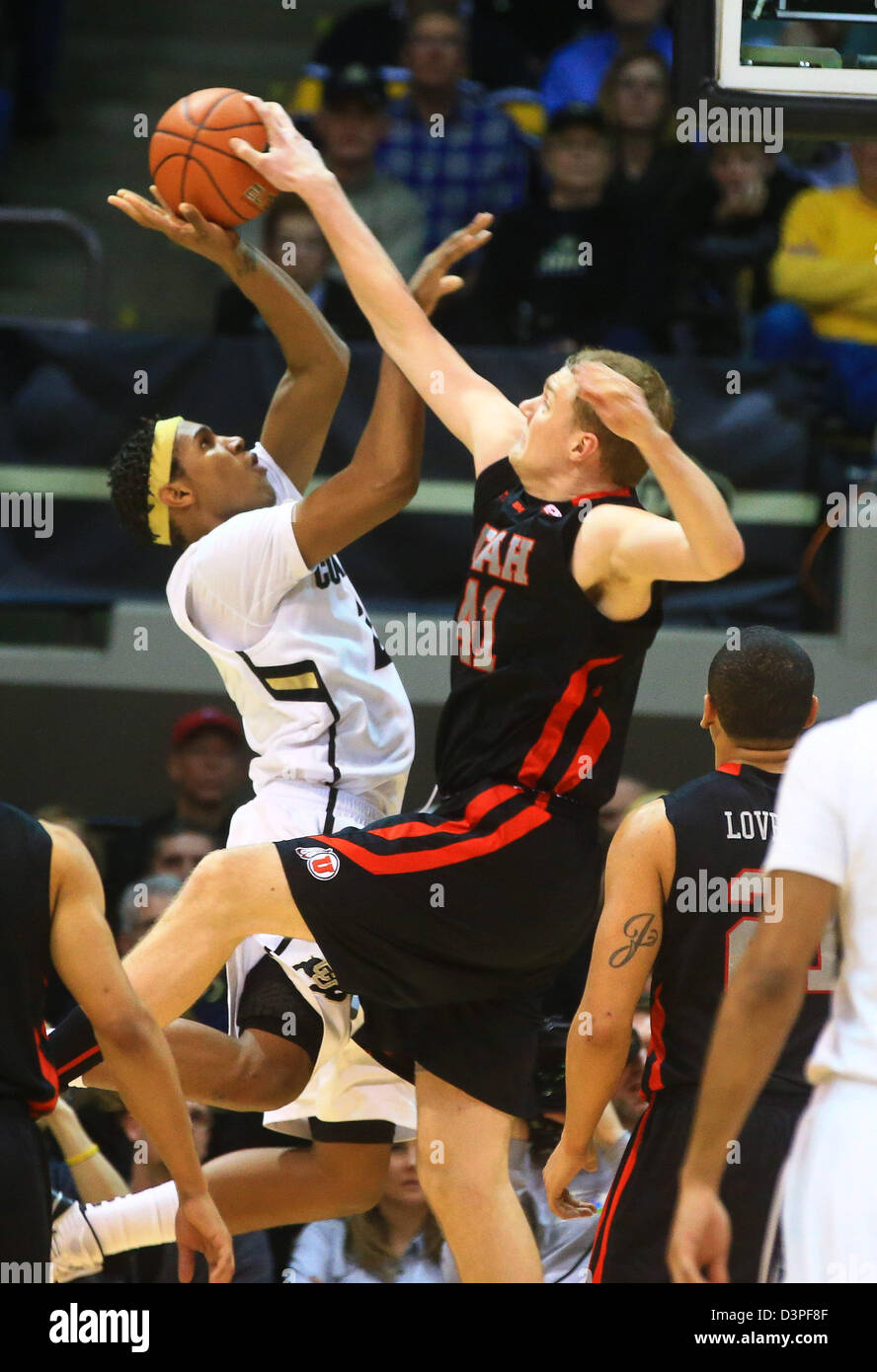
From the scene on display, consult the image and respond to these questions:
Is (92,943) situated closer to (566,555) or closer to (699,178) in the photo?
(566,555)

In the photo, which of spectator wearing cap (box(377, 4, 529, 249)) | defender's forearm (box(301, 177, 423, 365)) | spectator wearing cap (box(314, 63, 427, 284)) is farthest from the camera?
spectator wearing cap (box(377, 4, 529, 249))

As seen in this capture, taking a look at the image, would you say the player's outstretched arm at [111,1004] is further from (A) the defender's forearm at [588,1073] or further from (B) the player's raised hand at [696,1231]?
(B) the player's raised hand at [696,1231]

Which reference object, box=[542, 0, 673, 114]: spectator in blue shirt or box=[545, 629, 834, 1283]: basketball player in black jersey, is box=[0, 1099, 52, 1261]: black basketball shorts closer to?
box=[545, 629, 834, 1283]: basketball player in black jersey

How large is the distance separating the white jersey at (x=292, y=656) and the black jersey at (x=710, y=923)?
0.92 meters

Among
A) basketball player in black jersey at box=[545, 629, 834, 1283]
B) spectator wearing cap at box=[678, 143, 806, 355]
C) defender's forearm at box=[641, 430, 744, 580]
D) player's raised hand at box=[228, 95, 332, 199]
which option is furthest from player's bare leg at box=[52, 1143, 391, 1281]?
spectator wearing cap at box=[678, 143, 806, 355]

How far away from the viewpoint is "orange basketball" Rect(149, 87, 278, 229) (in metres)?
4.57

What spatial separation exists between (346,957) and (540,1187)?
1662 mm

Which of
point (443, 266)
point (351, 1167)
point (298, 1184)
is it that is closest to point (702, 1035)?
point (351, 1167)

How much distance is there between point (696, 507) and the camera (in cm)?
359

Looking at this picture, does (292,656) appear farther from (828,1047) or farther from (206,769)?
(206,769)

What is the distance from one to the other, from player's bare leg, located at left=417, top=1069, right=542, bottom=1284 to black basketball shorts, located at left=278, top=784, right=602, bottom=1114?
2.2 inches

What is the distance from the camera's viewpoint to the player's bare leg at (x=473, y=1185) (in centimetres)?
409

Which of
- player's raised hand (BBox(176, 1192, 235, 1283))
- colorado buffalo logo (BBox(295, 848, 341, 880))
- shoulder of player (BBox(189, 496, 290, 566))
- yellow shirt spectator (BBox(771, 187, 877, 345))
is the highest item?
yellow shirt spectator (BBox(771, 187, 877, 345))
